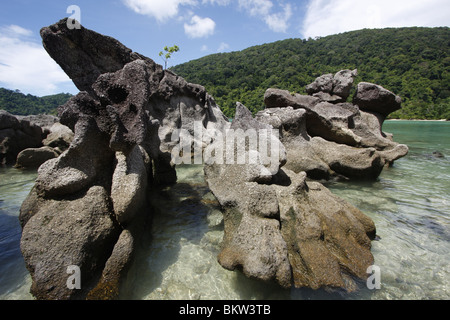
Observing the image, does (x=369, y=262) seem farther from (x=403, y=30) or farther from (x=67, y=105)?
(x=403, y=30)

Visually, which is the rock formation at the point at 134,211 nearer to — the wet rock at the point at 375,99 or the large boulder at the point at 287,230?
the large boulder at the point at 287,230

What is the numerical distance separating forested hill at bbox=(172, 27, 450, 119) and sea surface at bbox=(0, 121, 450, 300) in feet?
156

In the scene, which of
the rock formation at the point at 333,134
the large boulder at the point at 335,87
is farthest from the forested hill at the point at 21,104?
the rock formation at the point at 333,134

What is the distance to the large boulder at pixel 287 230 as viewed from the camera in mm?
2695

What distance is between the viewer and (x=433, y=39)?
207ft

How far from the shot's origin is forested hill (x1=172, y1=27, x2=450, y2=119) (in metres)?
49.7

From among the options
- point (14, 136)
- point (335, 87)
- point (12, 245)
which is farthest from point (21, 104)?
point (335, 87)

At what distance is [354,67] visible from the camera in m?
61.8

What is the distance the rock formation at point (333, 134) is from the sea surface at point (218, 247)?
0.59m

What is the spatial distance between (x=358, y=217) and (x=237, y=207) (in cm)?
216

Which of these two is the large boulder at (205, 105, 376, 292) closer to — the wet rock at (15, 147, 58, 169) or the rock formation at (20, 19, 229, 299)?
the rock formation at (20, 19, 229, 299)

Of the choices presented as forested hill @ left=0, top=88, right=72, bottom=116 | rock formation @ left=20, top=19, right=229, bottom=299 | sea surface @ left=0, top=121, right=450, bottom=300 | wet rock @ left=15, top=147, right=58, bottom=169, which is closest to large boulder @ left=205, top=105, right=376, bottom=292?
sea surface @ left=0, top=121, right=450, bottom=300

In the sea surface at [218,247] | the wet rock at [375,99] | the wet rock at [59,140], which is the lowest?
the sea surface at [218,247]
